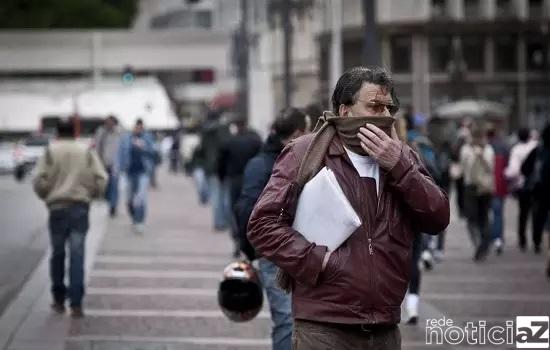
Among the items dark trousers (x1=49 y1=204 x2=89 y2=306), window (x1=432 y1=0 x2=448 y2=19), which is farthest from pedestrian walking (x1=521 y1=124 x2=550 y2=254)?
window (x1=432 y1=0 x2=448 y2=19)

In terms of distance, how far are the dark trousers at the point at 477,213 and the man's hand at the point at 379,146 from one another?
42.2ft

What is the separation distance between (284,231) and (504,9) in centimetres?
6009

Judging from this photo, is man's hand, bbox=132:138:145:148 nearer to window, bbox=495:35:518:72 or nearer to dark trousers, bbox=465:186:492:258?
dark trousers, bbox=465:186:492:258

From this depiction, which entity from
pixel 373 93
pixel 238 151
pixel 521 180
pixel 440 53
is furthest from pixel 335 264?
pixel 440 53

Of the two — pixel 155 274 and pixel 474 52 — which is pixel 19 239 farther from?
pixel 474 52

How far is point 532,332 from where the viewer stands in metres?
12.2

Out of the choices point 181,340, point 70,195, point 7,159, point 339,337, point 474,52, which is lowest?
point 7,159

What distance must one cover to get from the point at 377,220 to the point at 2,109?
75869 mm

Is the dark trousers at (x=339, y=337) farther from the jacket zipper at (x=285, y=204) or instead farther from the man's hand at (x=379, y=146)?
the man's hand at (x=379, y=146)

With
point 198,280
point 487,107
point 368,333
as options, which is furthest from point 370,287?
point 487,107

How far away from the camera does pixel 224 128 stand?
2350 centimetres

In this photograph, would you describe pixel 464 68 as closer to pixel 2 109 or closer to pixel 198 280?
pixel 2 109

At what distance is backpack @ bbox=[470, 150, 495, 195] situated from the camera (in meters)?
18.6

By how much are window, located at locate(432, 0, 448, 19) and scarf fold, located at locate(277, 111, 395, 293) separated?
5983cm
